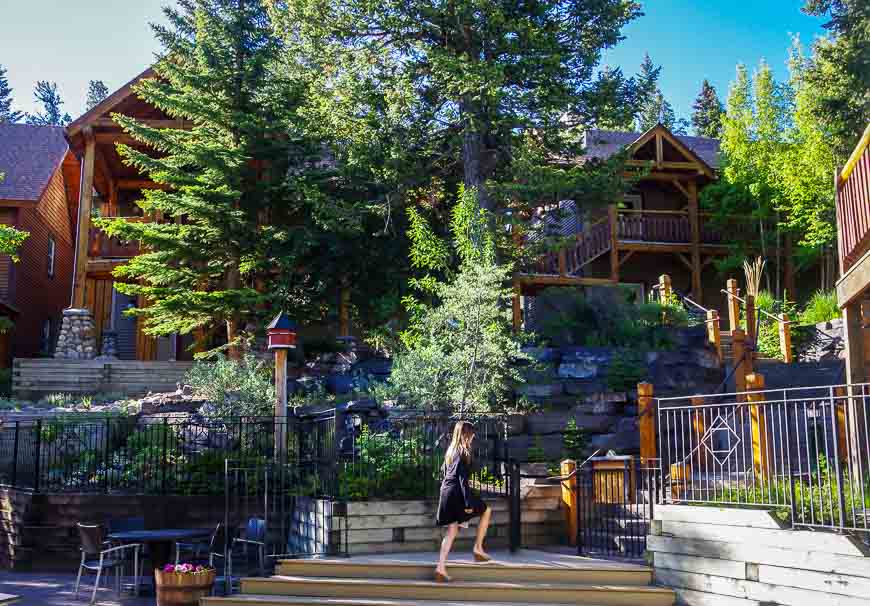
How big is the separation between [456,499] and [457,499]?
14 mm

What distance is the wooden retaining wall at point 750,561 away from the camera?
23.4ft

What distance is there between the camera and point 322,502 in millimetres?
10953

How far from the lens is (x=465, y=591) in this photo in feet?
30.4

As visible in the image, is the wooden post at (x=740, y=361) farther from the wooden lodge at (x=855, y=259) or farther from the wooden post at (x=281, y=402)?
→ the wooden post at (x=281, y=402)

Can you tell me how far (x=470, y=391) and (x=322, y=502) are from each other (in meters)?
4.47

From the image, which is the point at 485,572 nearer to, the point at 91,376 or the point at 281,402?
the point at 281,402

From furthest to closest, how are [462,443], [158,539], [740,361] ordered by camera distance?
[740,361] < [158,539] < [462,443]

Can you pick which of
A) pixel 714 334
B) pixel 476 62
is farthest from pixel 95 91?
pixel 714 334

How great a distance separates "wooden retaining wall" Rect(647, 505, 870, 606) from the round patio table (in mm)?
5476

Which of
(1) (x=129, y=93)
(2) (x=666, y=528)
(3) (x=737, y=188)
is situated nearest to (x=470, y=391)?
(2) (x=666, y=528)

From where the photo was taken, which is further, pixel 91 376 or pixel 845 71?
pixel 845 71

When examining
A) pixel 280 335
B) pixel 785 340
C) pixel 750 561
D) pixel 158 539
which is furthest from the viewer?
pixel 785 340

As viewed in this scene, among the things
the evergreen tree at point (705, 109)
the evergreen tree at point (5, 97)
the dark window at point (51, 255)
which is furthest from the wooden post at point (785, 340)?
the evergreen tree at point (5, 97)

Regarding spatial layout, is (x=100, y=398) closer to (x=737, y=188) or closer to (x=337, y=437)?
(x=337, y=437)
